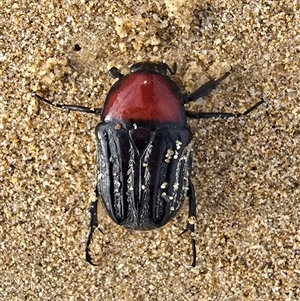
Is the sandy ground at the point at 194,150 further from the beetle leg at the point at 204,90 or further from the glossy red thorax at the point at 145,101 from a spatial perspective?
the glossy red thorax at the point at 145,101

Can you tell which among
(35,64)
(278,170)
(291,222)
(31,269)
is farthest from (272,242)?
(35,64)

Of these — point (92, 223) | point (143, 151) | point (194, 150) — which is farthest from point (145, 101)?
point (92, 223)

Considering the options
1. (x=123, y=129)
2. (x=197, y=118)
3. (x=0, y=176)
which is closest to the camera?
(x=123, y=129)

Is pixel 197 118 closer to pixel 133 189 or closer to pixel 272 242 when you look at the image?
pixel 133 189

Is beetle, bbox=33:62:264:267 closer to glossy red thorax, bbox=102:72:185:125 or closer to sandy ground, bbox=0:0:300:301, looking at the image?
glossy red thorax, bbox=102:72:185:125

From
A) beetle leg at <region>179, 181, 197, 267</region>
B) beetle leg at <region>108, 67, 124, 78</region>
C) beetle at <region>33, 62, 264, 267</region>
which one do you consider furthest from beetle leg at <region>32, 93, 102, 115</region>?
beetle leg at <region>179, 181, 197, 267</region>

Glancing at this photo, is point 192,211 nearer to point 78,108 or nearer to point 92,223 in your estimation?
point 92,223

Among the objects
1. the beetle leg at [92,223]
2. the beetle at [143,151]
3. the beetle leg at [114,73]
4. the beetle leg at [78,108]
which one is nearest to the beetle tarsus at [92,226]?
the beetle leg at [92,223]
